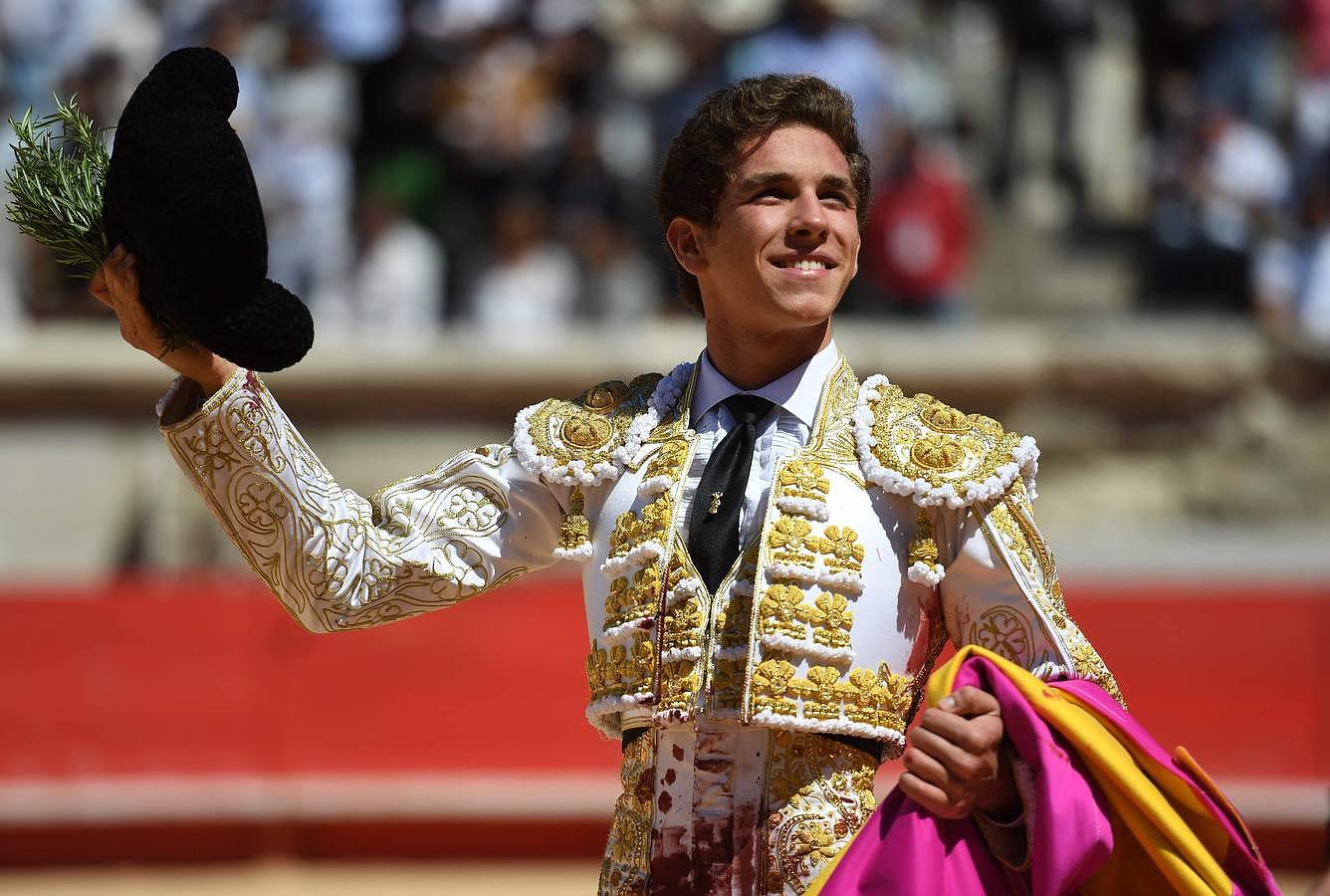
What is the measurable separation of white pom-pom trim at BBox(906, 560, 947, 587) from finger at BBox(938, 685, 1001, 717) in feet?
0.61

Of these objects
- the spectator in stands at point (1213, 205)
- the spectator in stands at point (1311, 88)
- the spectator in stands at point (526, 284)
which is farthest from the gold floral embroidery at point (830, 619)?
the spectator in stands at point (1311, 88)

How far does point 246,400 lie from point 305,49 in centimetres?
636

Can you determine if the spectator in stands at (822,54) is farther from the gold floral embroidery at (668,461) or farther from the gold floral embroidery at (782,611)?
the gold floral embroidery at (782,611)

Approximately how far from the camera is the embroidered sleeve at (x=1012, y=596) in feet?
8.07

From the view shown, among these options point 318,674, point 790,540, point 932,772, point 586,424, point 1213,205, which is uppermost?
point 1213,205

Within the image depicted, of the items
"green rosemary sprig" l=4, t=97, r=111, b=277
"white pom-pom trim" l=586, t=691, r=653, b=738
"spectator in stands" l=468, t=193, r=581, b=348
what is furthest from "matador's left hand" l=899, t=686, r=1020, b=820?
"spectator in stands" l=468, t=193, r=581, b=348

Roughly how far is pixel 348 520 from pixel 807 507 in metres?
0.55

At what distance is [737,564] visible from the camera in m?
2.57

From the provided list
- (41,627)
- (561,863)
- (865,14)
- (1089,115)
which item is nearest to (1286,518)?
(1089,115)

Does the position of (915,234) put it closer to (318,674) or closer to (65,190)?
(318,674)

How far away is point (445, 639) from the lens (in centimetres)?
746

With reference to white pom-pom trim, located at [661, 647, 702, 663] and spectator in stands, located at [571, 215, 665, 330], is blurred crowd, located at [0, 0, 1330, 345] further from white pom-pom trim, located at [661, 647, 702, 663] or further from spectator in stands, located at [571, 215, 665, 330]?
white pom-pom trim, located at [661, 647, 702, 663]

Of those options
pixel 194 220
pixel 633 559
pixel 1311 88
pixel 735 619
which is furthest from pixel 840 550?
pixel 1311 88

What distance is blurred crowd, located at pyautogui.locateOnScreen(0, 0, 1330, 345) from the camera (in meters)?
8.53
